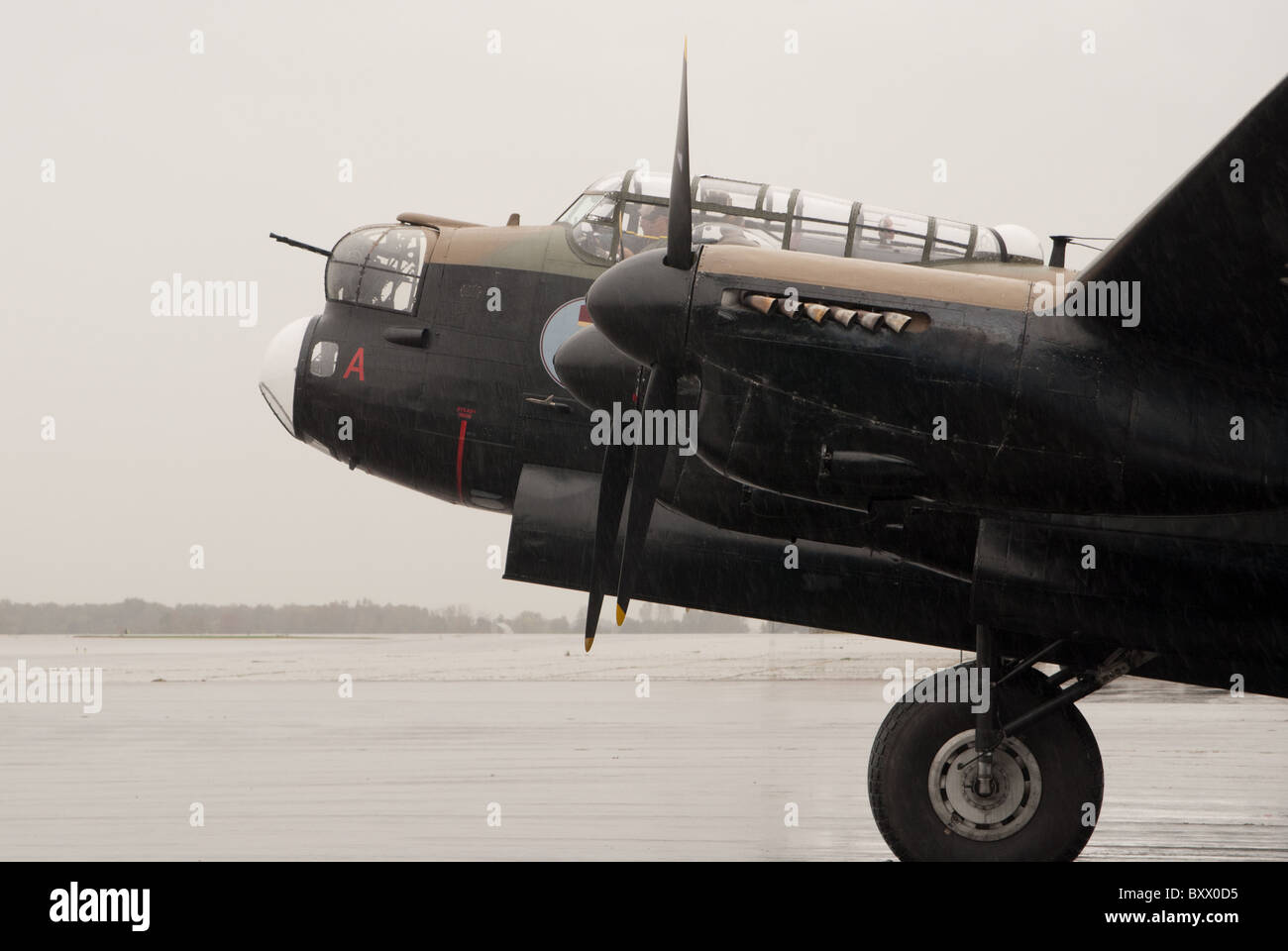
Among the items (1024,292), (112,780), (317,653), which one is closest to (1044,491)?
(1024,292)

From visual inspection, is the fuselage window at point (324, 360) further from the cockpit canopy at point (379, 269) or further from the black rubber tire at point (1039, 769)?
the black rubber tire at point (1039, 769)

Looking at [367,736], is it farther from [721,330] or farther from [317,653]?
[317,653]

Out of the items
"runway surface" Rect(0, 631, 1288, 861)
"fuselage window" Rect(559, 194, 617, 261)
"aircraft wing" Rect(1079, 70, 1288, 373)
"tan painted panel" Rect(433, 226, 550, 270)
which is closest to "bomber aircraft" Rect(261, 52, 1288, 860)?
"aircraft wing" Rect(1079, 70, 1288, 373)

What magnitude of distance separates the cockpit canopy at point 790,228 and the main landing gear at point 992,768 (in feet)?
10.6

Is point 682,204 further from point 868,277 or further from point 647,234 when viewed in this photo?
point 647,234

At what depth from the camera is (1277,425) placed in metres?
7.31

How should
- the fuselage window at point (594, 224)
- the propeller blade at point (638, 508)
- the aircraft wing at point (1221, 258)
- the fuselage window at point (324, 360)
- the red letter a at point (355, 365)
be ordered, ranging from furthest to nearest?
1. the fuselage window at point (324, 360)
2. the red letter a at point (355, 365)
3. the fuselage window at point (594, 224)
4. the propeller blade at point (638, 508)
5. the aircraft wing at point (1221, 258)

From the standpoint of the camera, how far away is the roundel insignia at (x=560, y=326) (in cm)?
1010

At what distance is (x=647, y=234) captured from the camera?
10.5 meters

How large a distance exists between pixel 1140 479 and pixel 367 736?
16.5m

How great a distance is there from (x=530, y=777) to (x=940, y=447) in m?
9.36

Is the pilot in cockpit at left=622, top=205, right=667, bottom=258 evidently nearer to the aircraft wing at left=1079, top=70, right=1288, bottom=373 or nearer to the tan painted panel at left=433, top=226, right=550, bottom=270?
the tan painted panel at left=433, top=226, right=550, bottom=270

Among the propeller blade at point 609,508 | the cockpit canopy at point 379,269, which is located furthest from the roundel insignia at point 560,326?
the propeller blade at point 609,508

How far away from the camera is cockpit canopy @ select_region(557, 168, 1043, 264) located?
33.3ft
